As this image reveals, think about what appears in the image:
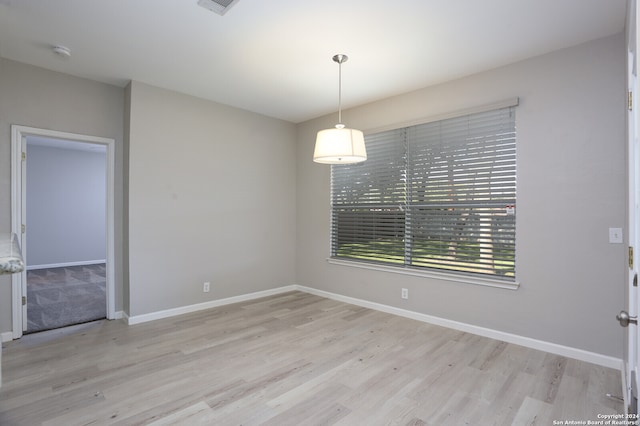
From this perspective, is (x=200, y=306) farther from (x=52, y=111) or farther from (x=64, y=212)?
(x=64, y=212)

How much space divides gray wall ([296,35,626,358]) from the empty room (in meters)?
0.02

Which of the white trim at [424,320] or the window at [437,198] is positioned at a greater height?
the window at [437,198]

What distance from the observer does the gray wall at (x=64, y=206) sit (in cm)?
732

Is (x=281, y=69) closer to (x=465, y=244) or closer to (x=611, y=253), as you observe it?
(x=465, y=244)

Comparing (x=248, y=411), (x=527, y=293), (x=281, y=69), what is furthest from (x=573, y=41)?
(x=248, y=411)

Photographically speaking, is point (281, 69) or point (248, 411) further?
point (281, 69)

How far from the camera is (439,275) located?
149 inches

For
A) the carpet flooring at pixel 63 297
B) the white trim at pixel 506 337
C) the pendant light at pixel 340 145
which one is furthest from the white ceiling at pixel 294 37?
the carpet flooring at pixel 63 297

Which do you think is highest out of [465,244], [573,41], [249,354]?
[573,41]

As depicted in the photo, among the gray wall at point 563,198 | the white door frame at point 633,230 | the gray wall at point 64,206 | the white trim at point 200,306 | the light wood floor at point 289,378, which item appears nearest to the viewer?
the white door frame at point 633,230

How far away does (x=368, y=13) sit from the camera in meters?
2.51

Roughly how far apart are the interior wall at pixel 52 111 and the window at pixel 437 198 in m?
2.92

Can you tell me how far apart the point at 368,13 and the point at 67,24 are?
95.3 inches

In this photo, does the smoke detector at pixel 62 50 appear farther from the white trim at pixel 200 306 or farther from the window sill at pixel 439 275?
the window sill at pixel 439 275
